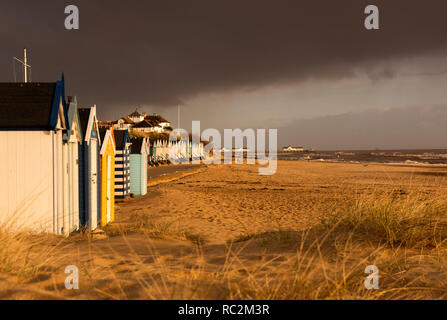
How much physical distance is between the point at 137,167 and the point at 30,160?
9.73 meters

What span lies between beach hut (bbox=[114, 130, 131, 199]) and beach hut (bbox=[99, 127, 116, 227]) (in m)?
3.38

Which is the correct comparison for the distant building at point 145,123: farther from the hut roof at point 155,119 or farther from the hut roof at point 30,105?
the hut roof at point 30,105

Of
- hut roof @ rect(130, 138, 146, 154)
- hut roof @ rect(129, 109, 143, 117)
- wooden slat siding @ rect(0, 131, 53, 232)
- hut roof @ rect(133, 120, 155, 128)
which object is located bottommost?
wooden slat siding @ rect(0, 131, 53, 232)

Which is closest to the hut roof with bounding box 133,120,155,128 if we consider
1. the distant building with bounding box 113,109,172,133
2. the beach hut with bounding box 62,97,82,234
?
the distant building with bounding box 113,109,172,133

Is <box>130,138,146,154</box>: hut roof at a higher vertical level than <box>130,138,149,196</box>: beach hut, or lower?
higher

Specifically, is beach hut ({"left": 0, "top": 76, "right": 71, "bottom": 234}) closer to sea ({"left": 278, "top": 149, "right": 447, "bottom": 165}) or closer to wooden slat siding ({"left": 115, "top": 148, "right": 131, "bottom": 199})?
wooden slat siding ({"left": 115, "top": 148, "right": 131, "bottom": 199})

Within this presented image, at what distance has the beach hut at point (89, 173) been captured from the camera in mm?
7488

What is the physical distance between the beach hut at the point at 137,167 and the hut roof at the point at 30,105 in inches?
358

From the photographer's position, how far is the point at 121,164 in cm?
1323

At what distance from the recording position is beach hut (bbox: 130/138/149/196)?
15.1 m

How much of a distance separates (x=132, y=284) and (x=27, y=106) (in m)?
4.51

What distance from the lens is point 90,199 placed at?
25.3 feet
